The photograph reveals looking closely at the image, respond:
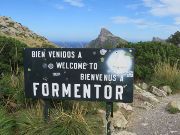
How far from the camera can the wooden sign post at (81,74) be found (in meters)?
7.02

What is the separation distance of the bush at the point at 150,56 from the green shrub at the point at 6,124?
6.28 meters

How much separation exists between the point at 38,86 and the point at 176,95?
5538 millimetres

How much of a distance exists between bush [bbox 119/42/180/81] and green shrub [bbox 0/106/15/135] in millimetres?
6280

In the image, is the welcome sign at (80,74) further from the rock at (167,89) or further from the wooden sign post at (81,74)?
the rock at (167,89)

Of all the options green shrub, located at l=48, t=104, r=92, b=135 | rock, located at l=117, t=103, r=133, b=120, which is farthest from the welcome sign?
rock, located at l=117, t=103, r=133, b=120

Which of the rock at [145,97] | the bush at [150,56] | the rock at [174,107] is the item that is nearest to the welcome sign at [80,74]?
the rock at [174,107]

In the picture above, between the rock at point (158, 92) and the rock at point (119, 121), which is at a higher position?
the rock at point (158, 92)

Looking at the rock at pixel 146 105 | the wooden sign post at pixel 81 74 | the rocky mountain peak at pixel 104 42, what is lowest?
the rock at pixel 146 105

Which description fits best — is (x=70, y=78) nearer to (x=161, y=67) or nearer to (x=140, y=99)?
(x=140, y=99)

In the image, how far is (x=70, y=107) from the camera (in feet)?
27.2

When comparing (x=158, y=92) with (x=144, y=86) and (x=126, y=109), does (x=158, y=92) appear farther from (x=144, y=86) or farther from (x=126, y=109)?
(x=126, y=109)

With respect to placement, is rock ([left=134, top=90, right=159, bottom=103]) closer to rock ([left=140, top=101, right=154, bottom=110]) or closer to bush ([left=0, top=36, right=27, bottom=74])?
rock ([left=140, top=101, right=154, bottom=110])

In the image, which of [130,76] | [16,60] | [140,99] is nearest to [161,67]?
[140,99]

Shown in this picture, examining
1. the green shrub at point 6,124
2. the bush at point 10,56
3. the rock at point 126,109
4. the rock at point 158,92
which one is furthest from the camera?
the rock at point 158,92
